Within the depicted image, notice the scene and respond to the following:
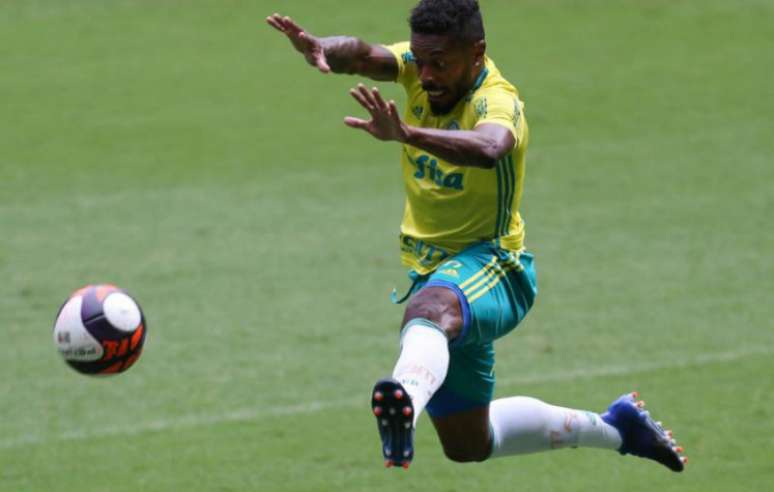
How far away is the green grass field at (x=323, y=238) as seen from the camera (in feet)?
30.3

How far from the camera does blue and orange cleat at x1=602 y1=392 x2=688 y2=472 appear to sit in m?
8.22

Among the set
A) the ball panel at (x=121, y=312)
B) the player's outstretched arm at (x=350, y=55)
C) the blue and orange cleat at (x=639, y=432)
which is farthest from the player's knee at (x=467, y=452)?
the player's outstretched arm at (x=350, y=55)

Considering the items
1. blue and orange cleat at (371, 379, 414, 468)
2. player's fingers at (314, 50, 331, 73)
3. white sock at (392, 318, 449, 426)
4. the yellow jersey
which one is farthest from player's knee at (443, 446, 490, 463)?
player's fingers at (314, 50, 331, 73)

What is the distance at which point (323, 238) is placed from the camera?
1321cm

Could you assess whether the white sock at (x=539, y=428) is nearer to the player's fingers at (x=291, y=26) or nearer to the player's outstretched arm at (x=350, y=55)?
the player's outstretched arm at (x=350, y=55)

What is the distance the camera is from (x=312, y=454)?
357 inches

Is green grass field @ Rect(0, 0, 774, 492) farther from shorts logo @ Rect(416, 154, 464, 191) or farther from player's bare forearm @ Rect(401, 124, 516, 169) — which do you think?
player's bare forearm @ Rect(401, 124, 516, 169)

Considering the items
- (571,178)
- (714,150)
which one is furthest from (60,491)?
(714,150)

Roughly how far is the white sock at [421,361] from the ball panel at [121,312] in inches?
51.6

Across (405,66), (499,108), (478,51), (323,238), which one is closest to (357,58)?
(405,66)

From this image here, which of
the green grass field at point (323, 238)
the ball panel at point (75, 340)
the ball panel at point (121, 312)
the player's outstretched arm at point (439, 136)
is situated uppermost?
the player's outstretched arm at point (439, 136)

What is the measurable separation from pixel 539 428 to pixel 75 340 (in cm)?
248

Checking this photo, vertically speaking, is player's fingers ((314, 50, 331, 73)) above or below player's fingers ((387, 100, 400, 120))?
below

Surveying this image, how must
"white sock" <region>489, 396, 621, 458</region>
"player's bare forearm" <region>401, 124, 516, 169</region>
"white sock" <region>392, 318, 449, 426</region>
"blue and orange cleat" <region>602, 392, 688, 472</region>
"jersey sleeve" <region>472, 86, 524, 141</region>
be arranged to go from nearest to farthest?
"white sock" <region>392, 318, 449, 426</region> → "player's bare forearm" <region>401, 124, 516, 169</region> → "jersey sleeve" <region>472, 86, 524, 141</region> → "white sock" <region>489, 396, 621, 458</region> → "blue and orange cleat" <region>602, 392, 688, 472</region>
